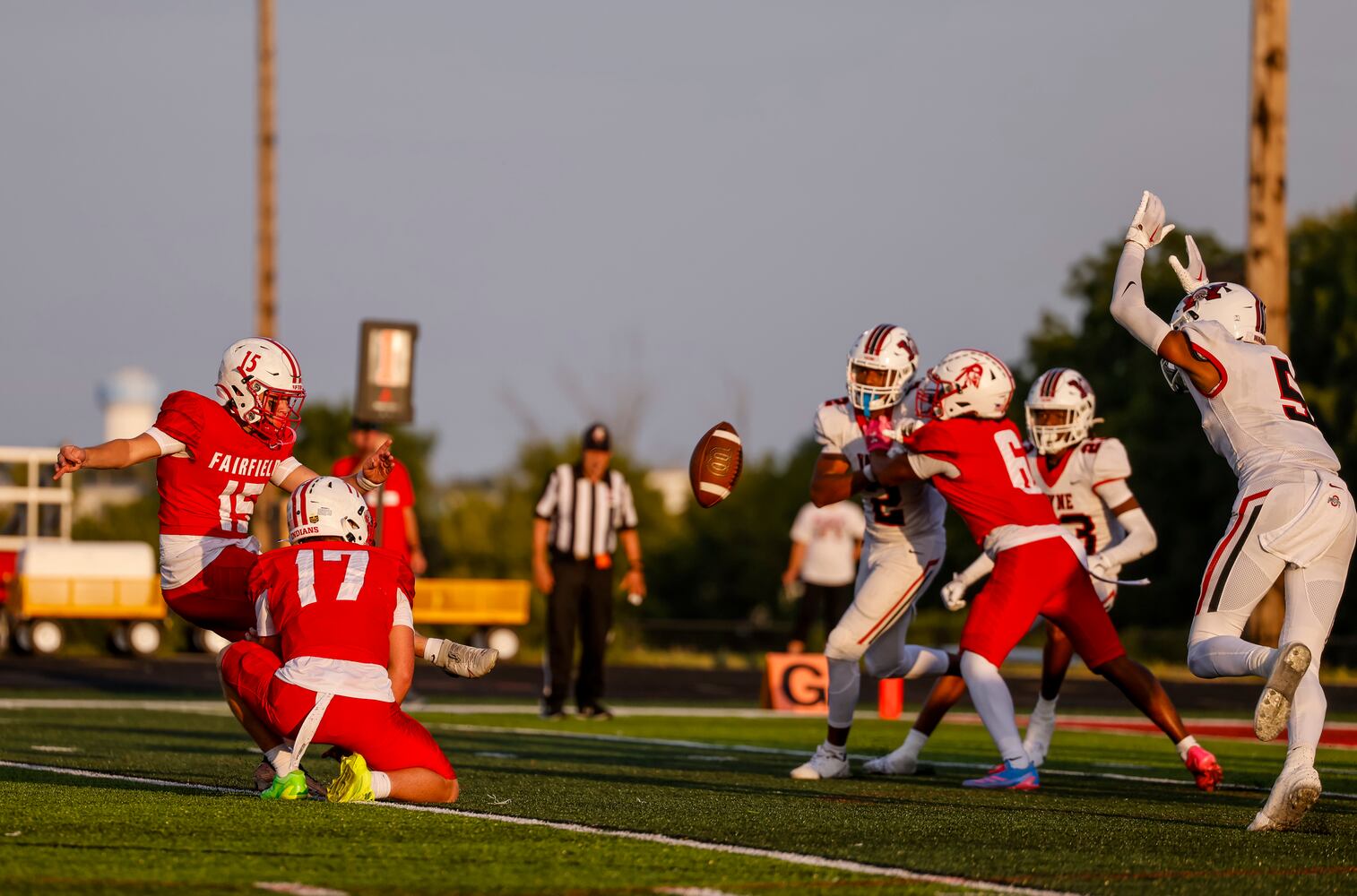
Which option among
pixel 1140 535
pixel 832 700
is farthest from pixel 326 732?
pixel 1140 535

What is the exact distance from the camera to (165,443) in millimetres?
7082

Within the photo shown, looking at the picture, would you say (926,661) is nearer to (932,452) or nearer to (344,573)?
(932,452)

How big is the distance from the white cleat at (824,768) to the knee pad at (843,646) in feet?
1.33

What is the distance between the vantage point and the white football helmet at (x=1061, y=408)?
864 cm

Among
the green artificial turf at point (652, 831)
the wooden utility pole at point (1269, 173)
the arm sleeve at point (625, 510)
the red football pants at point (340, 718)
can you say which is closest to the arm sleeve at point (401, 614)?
the red football pants at point (340, 718)

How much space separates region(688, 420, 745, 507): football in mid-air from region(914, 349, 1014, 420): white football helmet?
0.86 meters

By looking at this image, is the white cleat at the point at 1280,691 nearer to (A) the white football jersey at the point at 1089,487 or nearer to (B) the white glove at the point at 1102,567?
(B) the white glove at the point at 1102,567

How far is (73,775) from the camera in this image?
700cm

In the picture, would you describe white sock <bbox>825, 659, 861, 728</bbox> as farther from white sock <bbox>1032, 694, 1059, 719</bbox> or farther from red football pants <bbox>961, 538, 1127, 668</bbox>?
white sock <bbox>1032, 694, 1059, 719</bbox>

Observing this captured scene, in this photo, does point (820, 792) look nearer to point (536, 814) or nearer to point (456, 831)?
point (536, 814)

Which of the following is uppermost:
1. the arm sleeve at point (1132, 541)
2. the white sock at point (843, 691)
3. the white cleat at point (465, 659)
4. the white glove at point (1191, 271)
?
the white glove at point (1191, 271)

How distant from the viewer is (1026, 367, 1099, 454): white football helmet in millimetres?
8641

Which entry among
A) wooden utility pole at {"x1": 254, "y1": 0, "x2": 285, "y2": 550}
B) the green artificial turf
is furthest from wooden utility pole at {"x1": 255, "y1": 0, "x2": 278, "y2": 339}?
the green artificial turf

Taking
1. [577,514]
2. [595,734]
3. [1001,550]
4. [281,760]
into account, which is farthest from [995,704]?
[577,514]
